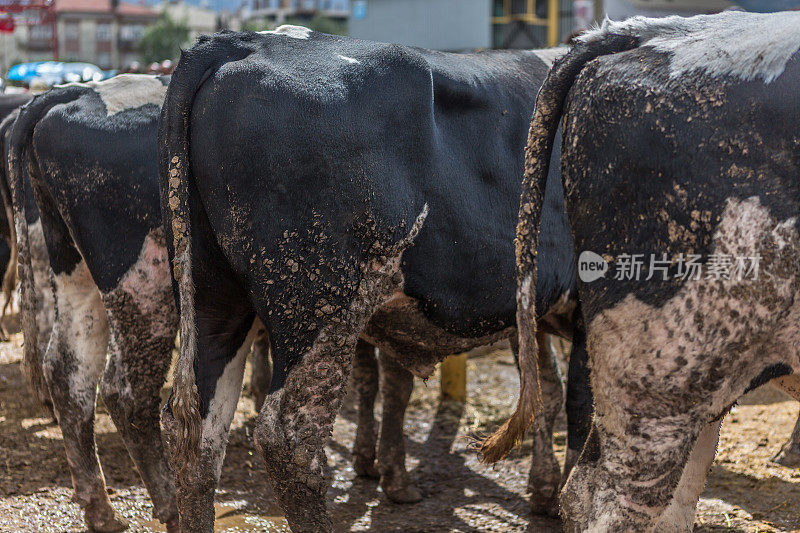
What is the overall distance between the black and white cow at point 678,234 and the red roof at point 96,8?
65.8 metres

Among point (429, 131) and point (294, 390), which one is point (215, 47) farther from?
point (294, 390)

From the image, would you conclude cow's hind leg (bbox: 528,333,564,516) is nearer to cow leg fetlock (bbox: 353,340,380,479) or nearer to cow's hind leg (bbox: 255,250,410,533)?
cow leg fetlock (bbox: 353,340,380,479)

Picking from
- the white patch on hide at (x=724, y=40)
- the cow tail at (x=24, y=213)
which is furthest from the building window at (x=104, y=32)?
the white patch on hide at (x=724, y=40)

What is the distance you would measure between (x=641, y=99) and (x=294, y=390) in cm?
154

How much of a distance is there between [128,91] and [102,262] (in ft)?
2.92

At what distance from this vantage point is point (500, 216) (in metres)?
3.56

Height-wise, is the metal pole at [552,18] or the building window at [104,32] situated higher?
the metal pole at [552,18]

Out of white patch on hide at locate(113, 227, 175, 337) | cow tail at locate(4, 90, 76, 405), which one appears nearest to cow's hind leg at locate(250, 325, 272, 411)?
cow tail at locate(4, 90, 76, 405)

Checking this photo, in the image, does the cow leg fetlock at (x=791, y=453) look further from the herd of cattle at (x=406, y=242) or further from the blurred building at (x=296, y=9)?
the blurred building at (x=296, y=9)

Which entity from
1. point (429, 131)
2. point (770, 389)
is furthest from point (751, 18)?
point (770, 389)

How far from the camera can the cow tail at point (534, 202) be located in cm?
253

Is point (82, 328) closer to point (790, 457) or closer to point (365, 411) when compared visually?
point (365, 411)

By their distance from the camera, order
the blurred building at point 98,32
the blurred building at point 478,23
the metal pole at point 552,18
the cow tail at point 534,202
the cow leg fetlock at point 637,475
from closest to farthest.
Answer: the cow leg fetlock at point 637,475 < the cow tail at point 534,202 < the metal pole at point 552,18 < the blurred building at point 478,23 < the blurred building at point 98,32

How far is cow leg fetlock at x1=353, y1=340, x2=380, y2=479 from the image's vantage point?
5102 millimetres
